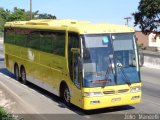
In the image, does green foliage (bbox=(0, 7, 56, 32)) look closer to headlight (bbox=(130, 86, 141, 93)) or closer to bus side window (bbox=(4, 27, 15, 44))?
bus side window (bbox=(4, 27, 15, 44))

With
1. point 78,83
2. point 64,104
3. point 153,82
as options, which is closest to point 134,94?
point 78,83

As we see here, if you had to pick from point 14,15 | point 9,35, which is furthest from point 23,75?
point 14,15

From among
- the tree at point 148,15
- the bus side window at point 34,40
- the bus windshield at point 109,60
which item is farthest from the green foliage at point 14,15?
the bus windshield at point 109,60

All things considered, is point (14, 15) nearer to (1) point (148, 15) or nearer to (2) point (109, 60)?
(1) point (148, 15)

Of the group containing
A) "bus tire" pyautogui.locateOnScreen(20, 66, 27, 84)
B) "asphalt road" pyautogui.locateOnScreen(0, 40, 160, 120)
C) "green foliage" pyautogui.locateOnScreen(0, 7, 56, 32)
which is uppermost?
"green foliage" pyautogui.locateOnScreen(0, 7, 56, 32)

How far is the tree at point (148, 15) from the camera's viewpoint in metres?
79.6

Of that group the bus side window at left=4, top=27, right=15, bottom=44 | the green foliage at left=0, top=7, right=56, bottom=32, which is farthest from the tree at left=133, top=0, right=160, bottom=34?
the bus side window at left=4, top=27, right=15, bottom=44

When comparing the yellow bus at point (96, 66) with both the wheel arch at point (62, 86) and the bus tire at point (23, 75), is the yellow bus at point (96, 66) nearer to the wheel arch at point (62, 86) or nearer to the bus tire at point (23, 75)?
the wheel arch at point (62, 86)

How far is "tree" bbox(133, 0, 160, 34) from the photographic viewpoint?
261 feet

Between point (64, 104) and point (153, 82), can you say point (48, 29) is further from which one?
point (153, 82)

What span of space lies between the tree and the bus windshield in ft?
218

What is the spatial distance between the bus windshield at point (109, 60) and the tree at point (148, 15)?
2614 inches

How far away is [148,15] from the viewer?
8119cm

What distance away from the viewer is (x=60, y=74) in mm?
15531
